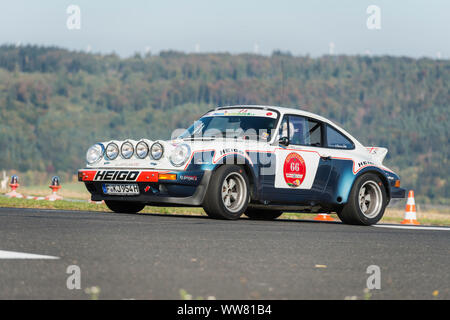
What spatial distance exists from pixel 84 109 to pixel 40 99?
11355 millimetres

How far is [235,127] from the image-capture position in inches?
478

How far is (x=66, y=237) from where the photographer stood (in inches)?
302

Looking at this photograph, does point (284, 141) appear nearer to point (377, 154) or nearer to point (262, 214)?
point (262, 214)

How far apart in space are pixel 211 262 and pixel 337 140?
22.8 ft

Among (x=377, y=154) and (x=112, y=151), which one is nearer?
(x=112, y=151)

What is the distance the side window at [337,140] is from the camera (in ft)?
42.0

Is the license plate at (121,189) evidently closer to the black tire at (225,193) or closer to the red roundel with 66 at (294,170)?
the black tire at (225,193)

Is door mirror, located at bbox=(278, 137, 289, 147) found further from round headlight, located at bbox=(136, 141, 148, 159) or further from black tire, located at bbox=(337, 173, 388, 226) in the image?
round headlight, located at bbox=(136, 141, 148, 159)

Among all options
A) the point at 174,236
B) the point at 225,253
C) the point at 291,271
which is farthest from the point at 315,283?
the point at 174,236

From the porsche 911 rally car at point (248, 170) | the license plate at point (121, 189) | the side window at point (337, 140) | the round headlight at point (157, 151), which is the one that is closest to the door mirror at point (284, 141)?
the porsche 911 rally car at point (248, 170)

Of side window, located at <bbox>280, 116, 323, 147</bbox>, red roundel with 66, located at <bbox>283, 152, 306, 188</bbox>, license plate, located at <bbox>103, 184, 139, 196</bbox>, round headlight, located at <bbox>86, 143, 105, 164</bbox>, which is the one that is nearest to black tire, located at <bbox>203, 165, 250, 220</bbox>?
red roundel with 66, located at <bbox>283, 152, 306, 188</bbox>

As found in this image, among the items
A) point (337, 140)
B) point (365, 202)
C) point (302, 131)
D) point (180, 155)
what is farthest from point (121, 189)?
point (365, 202)

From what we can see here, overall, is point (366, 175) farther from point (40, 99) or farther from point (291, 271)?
point (40, 99)

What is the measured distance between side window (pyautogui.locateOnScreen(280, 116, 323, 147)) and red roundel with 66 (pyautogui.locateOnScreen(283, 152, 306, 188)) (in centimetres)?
28
